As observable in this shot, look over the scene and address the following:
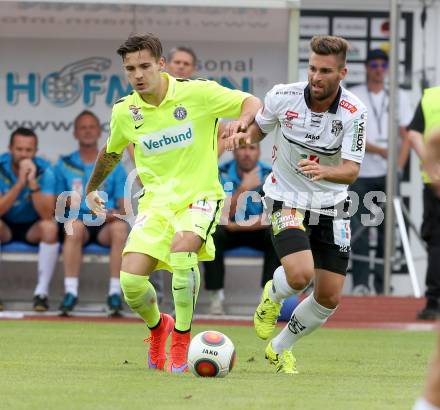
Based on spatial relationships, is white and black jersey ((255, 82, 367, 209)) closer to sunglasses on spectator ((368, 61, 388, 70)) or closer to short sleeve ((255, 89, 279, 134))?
short sleeve ((255, 89, 279, 134))

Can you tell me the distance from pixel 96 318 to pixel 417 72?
479 centimetres

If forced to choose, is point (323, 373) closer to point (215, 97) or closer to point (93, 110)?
point (215, 97)

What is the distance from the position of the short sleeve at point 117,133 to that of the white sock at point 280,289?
1.38 m

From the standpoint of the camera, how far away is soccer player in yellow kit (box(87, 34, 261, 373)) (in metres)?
8.24

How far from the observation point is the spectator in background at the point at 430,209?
42.7ft

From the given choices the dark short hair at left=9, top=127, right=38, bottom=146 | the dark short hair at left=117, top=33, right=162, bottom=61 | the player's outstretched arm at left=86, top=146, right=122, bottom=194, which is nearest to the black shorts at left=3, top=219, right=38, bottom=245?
the dark short hair at left=9, top=127, right=38, bottom=146

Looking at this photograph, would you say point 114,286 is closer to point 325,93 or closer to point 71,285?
point 71,285

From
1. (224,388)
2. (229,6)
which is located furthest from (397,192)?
(224,388)

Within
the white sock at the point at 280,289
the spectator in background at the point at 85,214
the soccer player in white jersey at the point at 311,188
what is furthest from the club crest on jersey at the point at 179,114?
the spectator in background at the point at 85,214

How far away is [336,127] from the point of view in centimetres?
859

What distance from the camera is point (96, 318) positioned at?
45.5 ft

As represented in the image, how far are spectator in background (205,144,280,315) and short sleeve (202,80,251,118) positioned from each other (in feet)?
15.9

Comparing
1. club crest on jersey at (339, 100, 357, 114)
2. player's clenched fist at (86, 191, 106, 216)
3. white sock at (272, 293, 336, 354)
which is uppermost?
club crest on jersey at (339, 100, 357, 114)

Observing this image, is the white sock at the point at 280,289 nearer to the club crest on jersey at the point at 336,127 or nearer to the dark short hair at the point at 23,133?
the club crest on jersey at the point at 336,127
